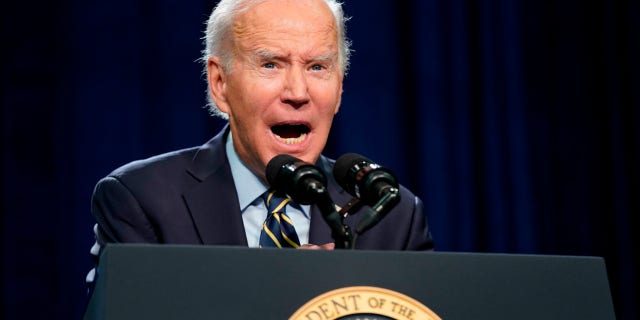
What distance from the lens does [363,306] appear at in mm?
1027

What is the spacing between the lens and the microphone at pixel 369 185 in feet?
3.93

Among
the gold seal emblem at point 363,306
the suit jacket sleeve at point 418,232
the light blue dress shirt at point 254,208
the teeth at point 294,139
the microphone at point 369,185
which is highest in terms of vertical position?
the microphone at point 369,185

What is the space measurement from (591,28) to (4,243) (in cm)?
217

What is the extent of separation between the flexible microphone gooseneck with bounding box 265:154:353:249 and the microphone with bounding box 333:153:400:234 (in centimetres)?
3

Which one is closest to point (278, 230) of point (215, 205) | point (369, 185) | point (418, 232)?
point (215, 205)

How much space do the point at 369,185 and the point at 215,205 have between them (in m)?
0.73

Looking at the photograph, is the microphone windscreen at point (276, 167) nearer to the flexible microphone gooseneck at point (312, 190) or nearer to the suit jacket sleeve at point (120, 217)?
the flexible microphone gooseneck at point (312, 190)

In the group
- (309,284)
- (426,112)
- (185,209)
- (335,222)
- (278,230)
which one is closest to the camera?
(309,284)

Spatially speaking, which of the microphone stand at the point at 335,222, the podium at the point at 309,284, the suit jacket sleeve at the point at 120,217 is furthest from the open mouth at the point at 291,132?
the podium at the point at 309,284

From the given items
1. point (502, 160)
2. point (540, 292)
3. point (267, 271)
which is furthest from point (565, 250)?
point (267, 271)

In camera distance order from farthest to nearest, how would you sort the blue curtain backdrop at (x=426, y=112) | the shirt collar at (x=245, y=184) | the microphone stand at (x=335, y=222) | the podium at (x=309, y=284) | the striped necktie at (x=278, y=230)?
the blue curtain backdrop at (x=426, y=112) → the shirt collar at (x=245, y=184) → the striped necktie at (x=278, y=230) → the microphone stand at (x=335, y=222) → the podium at (x=309, y=284)

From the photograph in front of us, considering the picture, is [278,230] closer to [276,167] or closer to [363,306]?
[276,167]

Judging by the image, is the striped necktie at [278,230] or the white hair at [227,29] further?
the white hair at [227,29]

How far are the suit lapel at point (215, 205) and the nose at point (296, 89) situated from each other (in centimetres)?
24
